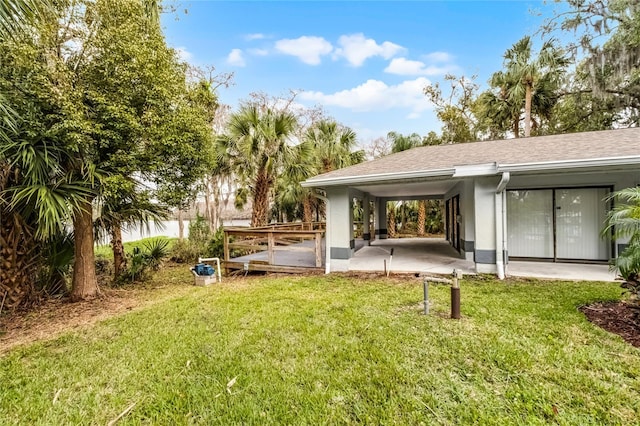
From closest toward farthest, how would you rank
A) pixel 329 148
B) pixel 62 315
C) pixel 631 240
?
pixel 631 240, pixel 62 315, pixel 329 148

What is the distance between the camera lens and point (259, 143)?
34.8 feet

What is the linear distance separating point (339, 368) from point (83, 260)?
588cm

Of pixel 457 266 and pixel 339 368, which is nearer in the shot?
pixel 339 368

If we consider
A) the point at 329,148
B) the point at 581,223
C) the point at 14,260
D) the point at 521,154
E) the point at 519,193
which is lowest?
the point at 14,260

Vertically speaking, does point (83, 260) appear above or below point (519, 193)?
below

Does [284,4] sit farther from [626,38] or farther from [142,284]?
[626,38]

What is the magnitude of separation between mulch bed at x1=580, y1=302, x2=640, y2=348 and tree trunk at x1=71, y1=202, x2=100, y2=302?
860 centimetres

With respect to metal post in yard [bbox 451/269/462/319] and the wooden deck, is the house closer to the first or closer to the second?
the wooden deck

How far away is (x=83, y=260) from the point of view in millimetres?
6105

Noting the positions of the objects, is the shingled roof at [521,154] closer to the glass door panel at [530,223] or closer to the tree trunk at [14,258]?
the glass door panel at [530,223]

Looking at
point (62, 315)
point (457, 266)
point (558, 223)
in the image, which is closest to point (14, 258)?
→ point (62, 315)

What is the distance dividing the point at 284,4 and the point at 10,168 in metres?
10.9

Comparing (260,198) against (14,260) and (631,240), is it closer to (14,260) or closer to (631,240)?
(14,260)

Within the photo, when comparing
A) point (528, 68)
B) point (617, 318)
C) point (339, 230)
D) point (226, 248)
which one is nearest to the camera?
point (617, 318)
